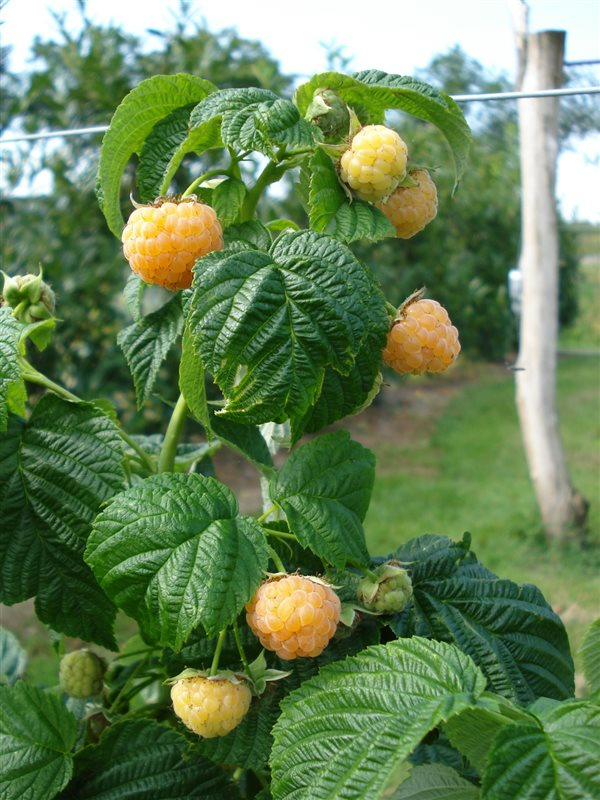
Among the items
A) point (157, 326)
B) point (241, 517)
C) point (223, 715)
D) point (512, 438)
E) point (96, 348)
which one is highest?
point (157, 326)

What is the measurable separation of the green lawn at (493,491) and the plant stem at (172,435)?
1.92 m

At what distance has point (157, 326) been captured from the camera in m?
0.75

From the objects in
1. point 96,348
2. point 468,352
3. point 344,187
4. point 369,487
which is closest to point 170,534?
point 369,487

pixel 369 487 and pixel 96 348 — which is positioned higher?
pixel 369 487

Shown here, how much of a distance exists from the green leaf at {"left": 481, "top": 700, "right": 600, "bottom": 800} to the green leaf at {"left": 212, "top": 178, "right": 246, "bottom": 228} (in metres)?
0.42

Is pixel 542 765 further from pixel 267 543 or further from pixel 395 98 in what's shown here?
pixel 395 98

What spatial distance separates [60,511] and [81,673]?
22cm

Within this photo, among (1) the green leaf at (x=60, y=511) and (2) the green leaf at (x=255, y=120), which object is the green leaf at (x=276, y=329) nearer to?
(2) the green leaf at (x=255, y=120)

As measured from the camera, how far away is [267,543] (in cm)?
67

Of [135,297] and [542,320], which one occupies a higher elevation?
[135,297]

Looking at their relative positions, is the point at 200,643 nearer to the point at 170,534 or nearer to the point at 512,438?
the point at 170,534

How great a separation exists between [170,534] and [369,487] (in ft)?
0.56

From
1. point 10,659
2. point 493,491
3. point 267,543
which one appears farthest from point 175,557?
point 493,491

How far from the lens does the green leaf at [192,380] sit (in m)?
0.65
